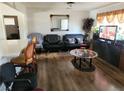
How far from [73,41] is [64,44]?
1.79 ft

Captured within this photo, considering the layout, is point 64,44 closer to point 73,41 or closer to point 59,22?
point 73,41

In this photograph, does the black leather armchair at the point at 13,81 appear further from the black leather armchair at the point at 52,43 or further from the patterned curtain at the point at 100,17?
the patterned curtain at the point at 100,17

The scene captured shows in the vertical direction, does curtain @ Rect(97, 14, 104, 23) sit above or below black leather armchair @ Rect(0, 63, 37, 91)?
above

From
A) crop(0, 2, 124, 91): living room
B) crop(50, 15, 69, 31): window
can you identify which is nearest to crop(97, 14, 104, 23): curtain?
crop(0, 2, 124, 91): living room

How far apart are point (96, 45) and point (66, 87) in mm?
2973

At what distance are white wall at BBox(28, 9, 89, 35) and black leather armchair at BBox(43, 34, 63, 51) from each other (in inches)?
16.1

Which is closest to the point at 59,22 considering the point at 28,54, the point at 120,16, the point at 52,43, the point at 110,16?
the point at 52,43

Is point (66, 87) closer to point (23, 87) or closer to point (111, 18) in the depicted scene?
point (23, 87)

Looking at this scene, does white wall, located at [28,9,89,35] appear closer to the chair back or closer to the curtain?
the curtain

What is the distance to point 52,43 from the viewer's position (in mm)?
6141

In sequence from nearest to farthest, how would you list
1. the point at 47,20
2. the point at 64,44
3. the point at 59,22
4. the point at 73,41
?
the point at 64,44
the point at 73,41
the point at 47,20
the point at 59,22

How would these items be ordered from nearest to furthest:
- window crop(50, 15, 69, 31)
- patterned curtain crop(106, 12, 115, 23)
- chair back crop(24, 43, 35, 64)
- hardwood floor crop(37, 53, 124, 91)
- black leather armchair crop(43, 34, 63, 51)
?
1. hardwood floor crop(37, 53, 124, 91)
2. chair back crop(24, 43, 35, 64)
3. patterned curtain crop(106, 12, 115, 23)
4. black leather armchair crop(43, 34, 63, 51)
5. window crop(50, 15, 69, 31)

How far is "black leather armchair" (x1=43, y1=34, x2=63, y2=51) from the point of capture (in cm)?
588

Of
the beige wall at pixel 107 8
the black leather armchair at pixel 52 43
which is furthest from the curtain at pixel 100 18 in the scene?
the black leather armchair at pixel 52 43
